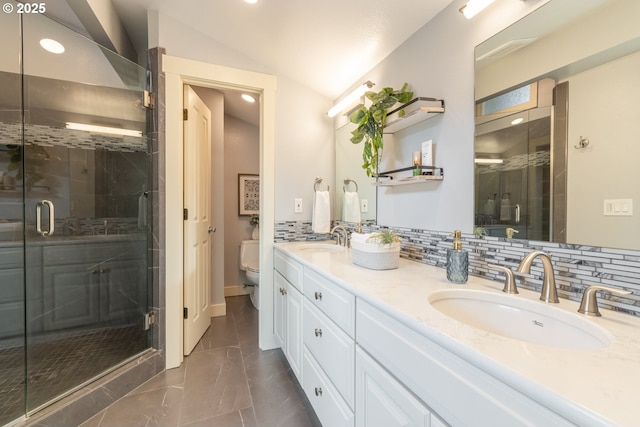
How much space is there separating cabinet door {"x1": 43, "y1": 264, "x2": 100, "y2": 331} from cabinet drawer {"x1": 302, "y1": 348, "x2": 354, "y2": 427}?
1.64 metres

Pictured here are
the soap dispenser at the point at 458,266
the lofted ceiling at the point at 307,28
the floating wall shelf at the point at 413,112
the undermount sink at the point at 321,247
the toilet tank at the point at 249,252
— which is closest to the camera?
the soap dispenser at the point at 458,266

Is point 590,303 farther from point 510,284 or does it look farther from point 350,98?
point 350,98

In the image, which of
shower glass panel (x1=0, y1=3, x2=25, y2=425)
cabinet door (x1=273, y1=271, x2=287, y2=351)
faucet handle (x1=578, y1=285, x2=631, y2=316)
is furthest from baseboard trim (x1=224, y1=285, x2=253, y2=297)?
faucet handle (x1=578, y1=285, x2=631, y2=316)

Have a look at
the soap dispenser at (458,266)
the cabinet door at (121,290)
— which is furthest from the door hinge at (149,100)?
the soap dispenser at (458,266)

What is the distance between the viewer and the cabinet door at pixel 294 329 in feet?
5.26

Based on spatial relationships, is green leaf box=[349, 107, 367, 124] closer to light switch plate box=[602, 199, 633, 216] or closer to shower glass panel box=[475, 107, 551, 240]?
shower glass panel box=[475, 107, 551, 240]

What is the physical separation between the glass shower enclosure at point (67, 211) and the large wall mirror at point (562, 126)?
2.12 m

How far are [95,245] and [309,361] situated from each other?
68.4 inches

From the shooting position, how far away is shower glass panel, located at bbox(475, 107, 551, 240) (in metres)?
0.94

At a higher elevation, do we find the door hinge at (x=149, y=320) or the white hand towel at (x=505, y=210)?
the white hand towel at (x=505, y=210)

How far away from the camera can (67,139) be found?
5.98 ft

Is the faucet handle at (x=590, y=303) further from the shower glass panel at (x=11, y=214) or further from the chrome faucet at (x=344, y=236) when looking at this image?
the shower glass panel at (x=11, y=214)

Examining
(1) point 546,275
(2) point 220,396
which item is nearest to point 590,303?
(1) point 546,275

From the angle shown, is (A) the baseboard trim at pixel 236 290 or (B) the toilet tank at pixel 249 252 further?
(A) the baseboard trim at pixel 236 290
